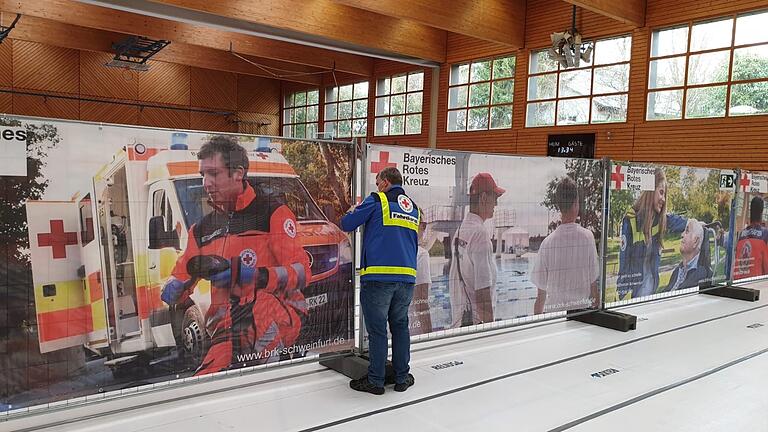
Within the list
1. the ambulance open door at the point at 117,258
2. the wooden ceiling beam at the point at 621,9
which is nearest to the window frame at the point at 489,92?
the wooden ceiling beam at the point at 621,9

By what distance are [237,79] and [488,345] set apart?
26.6 meters

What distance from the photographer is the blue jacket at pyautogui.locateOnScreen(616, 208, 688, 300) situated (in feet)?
22.3

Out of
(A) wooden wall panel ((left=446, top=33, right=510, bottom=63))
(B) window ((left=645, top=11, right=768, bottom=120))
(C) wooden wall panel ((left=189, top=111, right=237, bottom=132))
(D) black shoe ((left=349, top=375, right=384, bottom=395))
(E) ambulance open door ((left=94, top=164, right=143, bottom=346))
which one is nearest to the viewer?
(E) ambulance open door ((left=94, top=164, right=143, bottom=346))

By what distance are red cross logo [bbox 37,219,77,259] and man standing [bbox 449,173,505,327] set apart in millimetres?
3073

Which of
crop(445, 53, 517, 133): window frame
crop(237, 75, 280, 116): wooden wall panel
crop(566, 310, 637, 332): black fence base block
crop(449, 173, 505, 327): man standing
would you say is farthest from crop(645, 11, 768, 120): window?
crop(237, 75, 280, 116): wooden wall panel

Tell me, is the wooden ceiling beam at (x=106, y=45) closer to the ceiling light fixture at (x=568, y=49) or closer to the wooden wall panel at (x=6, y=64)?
the wooden wall panel at (x=6, y=64)

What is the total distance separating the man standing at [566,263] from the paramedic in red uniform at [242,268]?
2.78 metres

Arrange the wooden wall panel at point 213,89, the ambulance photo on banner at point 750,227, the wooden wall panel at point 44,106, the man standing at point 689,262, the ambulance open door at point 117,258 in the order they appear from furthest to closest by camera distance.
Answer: the wooden wall panel at point 213,89, the wooden wall panel at point 44,106, the ambulance photo on banner at point 750,227, the man standing at point 689,262, the ambulance open door at point 117,258

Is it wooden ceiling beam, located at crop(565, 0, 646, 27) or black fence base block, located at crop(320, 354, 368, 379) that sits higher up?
wooden ceiling beam, located at crop(565, 0, 646, 27)

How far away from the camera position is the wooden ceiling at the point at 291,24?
14859mm

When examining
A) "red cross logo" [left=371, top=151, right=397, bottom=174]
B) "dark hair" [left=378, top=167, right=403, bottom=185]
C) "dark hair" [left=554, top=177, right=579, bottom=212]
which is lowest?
"dark hair" [left=554, top=177, right=579, bottom=212]

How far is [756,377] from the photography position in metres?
4.93

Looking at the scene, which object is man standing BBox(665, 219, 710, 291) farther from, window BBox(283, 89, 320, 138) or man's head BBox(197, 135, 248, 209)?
window BBox(283, 89, 320, 138)

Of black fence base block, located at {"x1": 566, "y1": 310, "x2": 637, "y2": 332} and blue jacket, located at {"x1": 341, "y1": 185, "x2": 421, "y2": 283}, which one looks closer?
blue jacket, located at {"x1": 341, "y1": 185, "x2": 421, "y2": 283}
